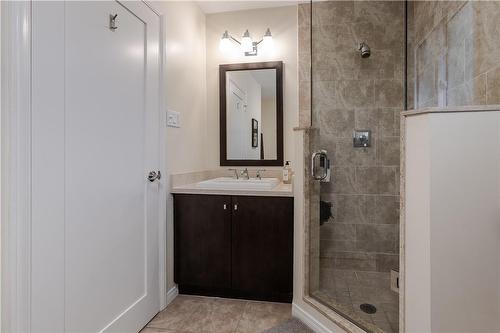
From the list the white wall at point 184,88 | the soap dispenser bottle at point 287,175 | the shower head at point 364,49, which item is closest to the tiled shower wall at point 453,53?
the shower head at point 364,49

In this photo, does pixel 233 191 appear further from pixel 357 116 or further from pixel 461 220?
pixel 461 220

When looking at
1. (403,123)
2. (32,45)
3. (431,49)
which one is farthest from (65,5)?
(431,49)

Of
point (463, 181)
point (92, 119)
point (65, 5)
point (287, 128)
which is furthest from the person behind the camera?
point (287, 128)

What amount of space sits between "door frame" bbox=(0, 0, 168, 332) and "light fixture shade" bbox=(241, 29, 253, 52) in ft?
5.73

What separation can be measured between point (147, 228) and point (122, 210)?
28cm

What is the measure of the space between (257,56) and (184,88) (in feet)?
2.56

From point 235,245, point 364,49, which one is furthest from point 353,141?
point 235,245

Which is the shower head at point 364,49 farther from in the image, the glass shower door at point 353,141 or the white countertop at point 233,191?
the white countertop at point 233,191

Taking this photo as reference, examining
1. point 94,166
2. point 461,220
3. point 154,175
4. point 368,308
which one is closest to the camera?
point 461,220

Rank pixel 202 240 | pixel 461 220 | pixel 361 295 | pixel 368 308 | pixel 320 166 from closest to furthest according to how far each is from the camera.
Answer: pixel 461 220 → pixel 368 308 → pixel 361 295 → pixel 320 166 → pixel 202 240

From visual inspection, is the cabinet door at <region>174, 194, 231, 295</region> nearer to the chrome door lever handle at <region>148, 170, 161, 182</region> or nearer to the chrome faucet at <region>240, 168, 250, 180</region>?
the chrome door lever handle at <region>148, 170, 161, 182</region>

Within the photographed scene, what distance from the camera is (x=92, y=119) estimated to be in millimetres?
1338

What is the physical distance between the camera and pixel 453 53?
1.71 m

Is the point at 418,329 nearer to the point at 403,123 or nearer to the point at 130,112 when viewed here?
the point at 403,123
